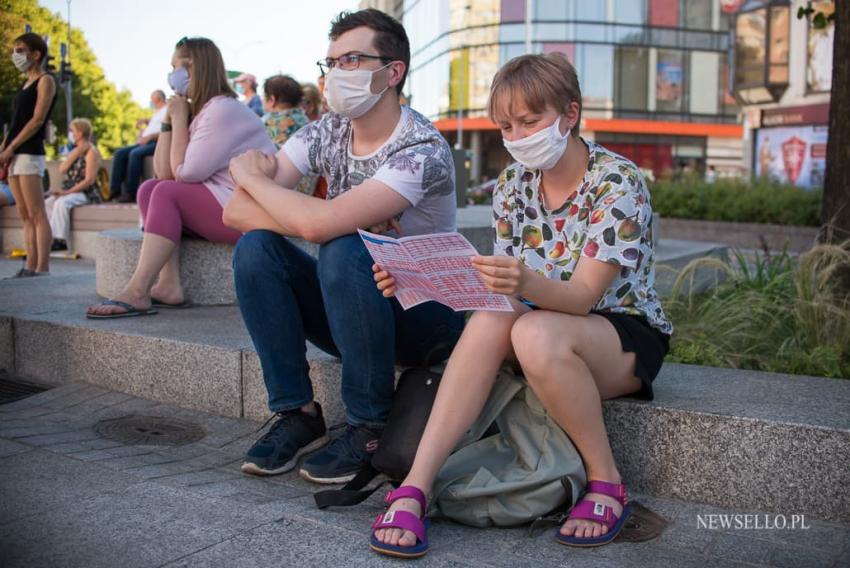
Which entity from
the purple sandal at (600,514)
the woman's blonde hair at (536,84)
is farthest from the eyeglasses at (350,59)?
the purple sandal at (600,514)

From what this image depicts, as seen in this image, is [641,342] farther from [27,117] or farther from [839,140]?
[27,117]

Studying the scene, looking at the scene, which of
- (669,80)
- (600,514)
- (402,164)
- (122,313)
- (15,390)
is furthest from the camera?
(669,80)

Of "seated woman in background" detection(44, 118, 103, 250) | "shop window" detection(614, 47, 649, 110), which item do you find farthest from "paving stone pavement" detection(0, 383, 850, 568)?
"shop window" detection(614, 47, 649, 110)

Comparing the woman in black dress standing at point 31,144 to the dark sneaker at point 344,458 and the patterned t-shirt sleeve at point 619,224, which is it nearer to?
the dark sneaker at point 344,458

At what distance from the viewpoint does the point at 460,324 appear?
11.0 feet

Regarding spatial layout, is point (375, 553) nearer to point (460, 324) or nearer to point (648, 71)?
point (460, 324)

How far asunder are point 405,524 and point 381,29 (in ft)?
6.15

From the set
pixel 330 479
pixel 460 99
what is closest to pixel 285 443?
pixel 330 479

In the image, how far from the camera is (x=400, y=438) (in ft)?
9.78

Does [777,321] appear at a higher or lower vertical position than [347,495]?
higher

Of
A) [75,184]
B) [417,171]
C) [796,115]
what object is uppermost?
[796,115]

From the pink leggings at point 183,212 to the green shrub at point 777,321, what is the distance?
260cm

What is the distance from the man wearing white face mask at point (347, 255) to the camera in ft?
10.3

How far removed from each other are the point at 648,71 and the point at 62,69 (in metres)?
30.7
